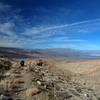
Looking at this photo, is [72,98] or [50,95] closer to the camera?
[50,95]

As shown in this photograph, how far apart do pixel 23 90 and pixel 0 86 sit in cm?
119

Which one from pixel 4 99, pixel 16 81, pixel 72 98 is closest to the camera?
pixel 4 99

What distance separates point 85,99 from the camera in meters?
8.57

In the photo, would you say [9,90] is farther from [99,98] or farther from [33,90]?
[99,98]

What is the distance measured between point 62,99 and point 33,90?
1.52 metres

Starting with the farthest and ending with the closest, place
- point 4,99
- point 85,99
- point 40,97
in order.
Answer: point 85,99 → point 40,97 → point 4,99

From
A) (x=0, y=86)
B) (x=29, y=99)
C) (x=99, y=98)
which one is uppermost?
(x=0, y=86)

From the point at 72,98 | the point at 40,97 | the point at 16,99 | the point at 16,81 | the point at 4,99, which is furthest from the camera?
the point at 16,81

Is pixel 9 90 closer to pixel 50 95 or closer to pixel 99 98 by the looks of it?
pixel 50 95

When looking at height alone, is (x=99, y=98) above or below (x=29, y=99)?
below

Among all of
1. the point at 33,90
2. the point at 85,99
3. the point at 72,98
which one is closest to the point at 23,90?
the point at 33,90

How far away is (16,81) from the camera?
30.2 ft

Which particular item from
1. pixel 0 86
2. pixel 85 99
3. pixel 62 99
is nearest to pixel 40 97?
pixel 62 99

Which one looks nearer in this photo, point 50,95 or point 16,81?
point 50,95
